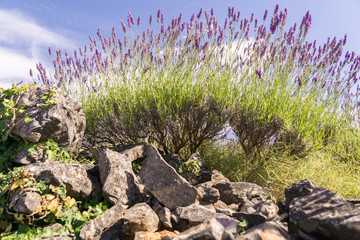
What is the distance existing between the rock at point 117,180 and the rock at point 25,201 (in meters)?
0.62

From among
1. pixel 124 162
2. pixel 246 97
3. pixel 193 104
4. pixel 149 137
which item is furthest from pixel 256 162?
pixel 124 162

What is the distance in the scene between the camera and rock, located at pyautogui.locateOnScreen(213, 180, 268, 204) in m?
3.09

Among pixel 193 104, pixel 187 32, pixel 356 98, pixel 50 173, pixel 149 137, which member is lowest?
pixel 50 173

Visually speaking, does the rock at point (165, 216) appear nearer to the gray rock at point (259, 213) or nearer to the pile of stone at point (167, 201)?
the pile of stone at point (167, 201)

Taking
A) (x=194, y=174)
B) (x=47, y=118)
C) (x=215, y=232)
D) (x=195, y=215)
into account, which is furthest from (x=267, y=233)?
(x=47, y=118)

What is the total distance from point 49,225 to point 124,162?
0.95 m

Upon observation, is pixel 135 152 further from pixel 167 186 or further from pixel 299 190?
pixel 299 190

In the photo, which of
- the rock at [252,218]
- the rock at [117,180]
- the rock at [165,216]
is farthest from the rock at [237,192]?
the rock at [117,180]

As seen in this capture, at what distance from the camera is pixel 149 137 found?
4512mm

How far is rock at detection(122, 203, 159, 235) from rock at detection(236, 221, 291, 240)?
0.79 meters

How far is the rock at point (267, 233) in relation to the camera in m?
1.91

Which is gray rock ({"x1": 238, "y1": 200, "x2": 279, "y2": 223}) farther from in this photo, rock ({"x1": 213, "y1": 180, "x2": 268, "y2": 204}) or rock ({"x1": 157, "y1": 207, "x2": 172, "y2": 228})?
rock ({"x1": 157, "y1": 207, "x2": 172, "y2": 228})

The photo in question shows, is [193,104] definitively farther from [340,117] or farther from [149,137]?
[340,117]

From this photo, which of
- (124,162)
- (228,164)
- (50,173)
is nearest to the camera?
(50,173)
